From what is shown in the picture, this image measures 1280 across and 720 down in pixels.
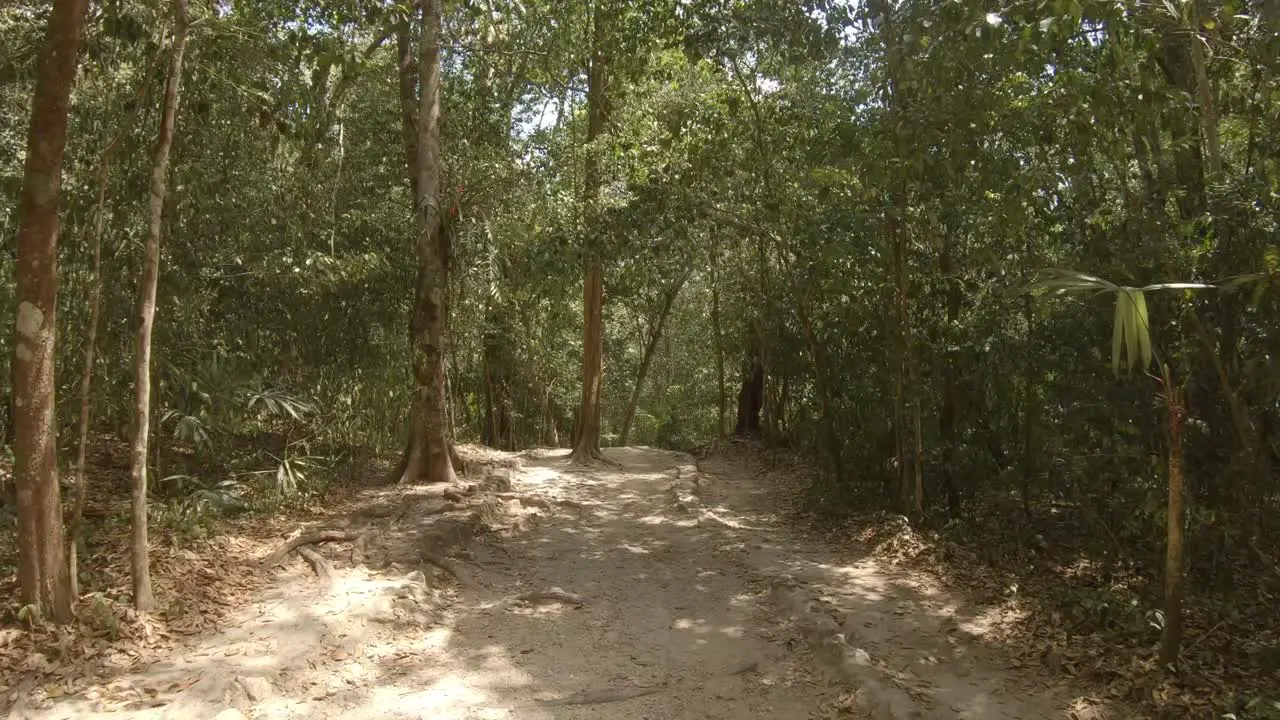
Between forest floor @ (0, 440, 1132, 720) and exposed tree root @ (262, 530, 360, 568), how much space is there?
3 cm

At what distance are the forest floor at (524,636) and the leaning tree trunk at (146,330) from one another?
36 cm

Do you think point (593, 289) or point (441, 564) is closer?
point (441, 564)

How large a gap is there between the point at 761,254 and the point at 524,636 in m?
8.61

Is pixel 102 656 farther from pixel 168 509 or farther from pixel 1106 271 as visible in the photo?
pixel 1106 271

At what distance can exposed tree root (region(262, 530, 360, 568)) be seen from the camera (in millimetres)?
6940

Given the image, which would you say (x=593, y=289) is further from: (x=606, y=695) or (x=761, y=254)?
(x=606, y=695)

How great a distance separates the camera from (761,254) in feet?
Answer: 43.8

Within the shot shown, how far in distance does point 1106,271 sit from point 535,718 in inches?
195

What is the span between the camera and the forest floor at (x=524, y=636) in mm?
4848

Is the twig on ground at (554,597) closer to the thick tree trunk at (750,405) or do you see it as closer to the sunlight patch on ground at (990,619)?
the sunlight patch on ground at (990,619)

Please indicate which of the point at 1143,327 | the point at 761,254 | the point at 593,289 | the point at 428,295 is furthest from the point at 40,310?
the point at 761,254

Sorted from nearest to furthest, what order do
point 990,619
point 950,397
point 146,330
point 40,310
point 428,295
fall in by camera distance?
point 40,310
point 146,330
point 990,619
point 950,397
point 428,295

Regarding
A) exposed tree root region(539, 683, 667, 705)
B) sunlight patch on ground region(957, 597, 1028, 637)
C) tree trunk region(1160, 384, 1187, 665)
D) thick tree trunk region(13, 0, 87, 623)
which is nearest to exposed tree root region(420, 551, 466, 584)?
exposed tree root region(539, 683, 667, 705)

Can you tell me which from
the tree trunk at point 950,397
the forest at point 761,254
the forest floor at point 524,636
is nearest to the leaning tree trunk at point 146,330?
the forest at point 761,254
